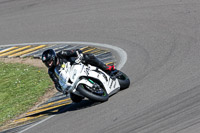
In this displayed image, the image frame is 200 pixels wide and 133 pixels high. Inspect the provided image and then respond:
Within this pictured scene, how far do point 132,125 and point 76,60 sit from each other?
8.05 ft

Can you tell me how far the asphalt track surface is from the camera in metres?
8.23

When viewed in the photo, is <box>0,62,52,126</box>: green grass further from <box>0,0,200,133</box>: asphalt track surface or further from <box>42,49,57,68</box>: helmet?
<box>42,49,57,68</box>: helmet

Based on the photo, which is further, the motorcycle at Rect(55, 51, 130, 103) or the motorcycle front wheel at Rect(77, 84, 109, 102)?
the motorcycle at Rect(55, 51, 130, 103)

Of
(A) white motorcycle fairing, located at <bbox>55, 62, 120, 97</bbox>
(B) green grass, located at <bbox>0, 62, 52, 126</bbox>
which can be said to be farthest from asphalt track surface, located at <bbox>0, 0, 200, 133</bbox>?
(B) green grass, located at <bbox>0, 62, 52, 126</bbox>

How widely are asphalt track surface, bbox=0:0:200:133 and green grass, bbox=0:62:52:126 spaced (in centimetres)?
214

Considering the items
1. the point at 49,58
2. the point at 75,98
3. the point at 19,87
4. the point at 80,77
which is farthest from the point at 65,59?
the point at 19,87

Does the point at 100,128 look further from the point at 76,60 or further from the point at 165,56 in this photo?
the point at 165,56

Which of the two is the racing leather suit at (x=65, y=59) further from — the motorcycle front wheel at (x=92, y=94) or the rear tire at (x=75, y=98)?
the motorcycle front wheel at (x=92, y=94)

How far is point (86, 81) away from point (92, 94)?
37cm

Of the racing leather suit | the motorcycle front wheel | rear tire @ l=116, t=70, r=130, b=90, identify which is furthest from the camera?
rear tire @ l=116, t=70, r=130, b=90

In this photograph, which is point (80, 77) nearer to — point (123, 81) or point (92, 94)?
point (92, 94)

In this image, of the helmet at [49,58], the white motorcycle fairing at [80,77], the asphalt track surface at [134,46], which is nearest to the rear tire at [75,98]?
the asphalt track surface at [134,46]

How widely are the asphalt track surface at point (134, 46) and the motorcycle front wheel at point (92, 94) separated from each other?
19 centimetres

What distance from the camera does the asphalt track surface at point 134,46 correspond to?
823cm
